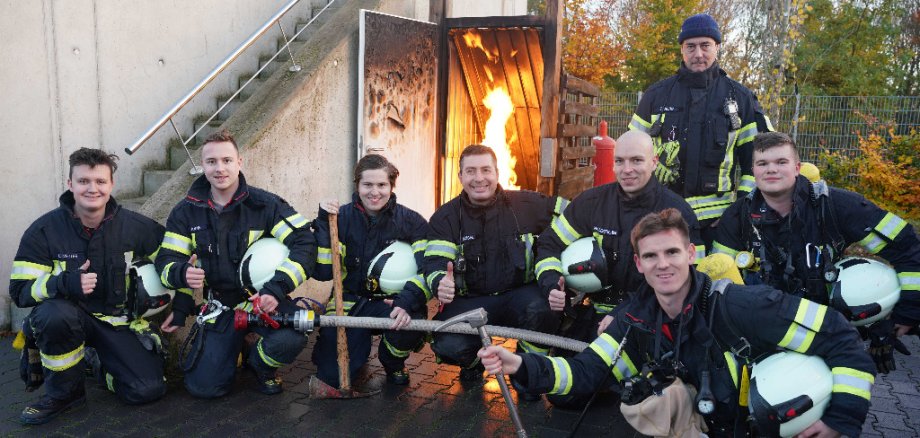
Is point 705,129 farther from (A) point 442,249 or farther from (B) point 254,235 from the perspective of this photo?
(B) point 254,235

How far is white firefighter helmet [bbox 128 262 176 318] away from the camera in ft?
15.4

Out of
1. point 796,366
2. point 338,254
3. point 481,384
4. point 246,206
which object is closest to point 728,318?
point 796,366

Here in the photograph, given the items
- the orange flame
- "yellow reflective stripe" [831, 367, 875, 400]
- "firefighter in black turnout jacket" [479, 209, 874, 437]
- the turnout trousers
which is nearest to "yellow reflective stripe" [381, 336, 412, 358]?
the turnout trousers

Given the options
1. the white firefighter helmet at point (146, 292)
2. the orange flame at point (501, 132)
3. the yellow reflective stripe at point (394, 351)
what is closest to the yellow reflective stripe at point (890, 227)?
the yellow reflective stripe at point (394, 351)

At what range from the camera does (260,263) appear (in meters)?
4.79

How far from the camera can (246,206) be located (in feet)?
16.4

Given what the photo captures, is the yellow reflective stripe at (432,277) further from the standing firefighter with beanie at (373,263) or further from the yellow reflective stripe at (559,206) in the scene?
the yellow reflective stripe at (559,206)

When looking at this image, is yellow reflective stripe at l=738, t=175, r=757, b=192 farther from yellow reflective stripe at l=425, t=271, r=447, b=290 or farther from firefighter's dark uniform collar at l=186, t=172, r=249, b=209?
firefighter's dark uniform collar at l=186, t=172, r=249, b=209

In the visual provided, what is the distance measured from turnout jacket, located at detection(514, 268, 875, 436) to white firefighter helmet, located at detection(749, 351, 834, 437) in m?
0.04

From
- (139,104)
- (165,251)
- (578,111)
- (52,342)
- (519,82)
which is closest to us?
(52,342)

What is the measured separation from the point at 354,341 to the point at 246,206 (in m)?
1.19

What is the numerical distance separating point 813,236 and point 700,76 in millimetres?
1463

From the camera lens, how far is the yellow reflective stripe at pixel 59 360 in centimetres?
436

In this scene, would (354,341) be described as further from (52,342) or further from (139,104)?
(139,104)
